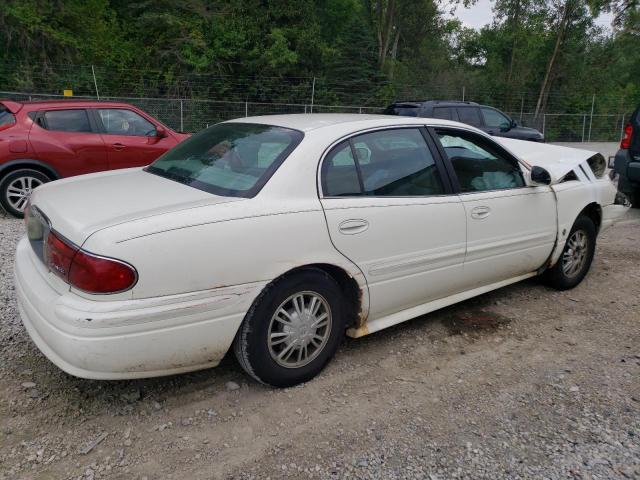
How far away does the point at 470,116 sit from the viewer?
509 inches

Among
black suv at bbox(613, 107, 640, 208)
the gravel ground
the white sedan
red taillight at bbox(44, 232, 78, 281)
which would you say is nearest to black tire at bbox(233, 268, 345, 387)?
the white sedan

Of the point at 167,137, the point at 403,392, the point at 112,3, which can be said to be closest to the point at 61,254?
the point at 403,392

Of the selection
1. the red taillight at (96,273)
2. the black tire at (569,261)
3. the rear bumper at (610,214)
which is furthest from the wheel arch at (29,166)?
the rear bumper at (610,214)

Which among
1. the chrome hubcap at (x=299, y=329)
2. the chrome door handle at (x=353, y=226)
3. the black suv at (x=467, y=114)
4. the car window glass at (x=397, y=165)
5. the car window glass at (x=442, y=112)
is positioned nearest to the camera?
the chrome hubcap at (x=299, y=329)

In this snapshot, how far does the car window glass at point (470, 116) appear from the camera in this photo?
12.7m

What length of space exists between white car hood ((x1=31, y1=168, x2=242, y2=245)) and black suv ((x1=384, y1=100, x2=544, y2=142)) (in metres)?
8.42

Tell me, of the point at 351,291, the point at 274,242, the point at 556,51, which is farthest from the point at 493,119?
the point at 556,51

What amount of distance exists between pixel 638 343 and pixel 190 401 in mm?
3089

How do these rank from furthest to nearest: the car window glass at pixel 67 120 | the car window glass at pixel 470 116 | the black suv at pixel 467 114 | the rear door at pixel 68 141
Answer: the car window glass at pixel 470 116 < the black suv at pixel 467 114 < the car window glass at pixel 67 120 < the rear door at pixel 68 141

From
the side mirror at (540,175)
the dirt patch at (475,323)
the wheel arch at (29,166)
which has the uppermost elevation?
the side mirror at (540,175)

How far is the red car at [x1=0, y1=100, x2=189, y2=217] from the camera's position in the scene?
7.04 metres

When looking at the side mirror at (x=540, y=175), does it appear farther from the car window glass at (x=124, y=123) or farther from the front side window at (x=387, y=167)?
the car window glass at (x=124, y=123)

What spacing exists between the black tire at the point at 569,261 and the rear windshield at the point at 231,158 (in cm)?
275

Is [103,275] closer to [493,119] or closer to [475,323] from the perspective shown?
[475,323]
